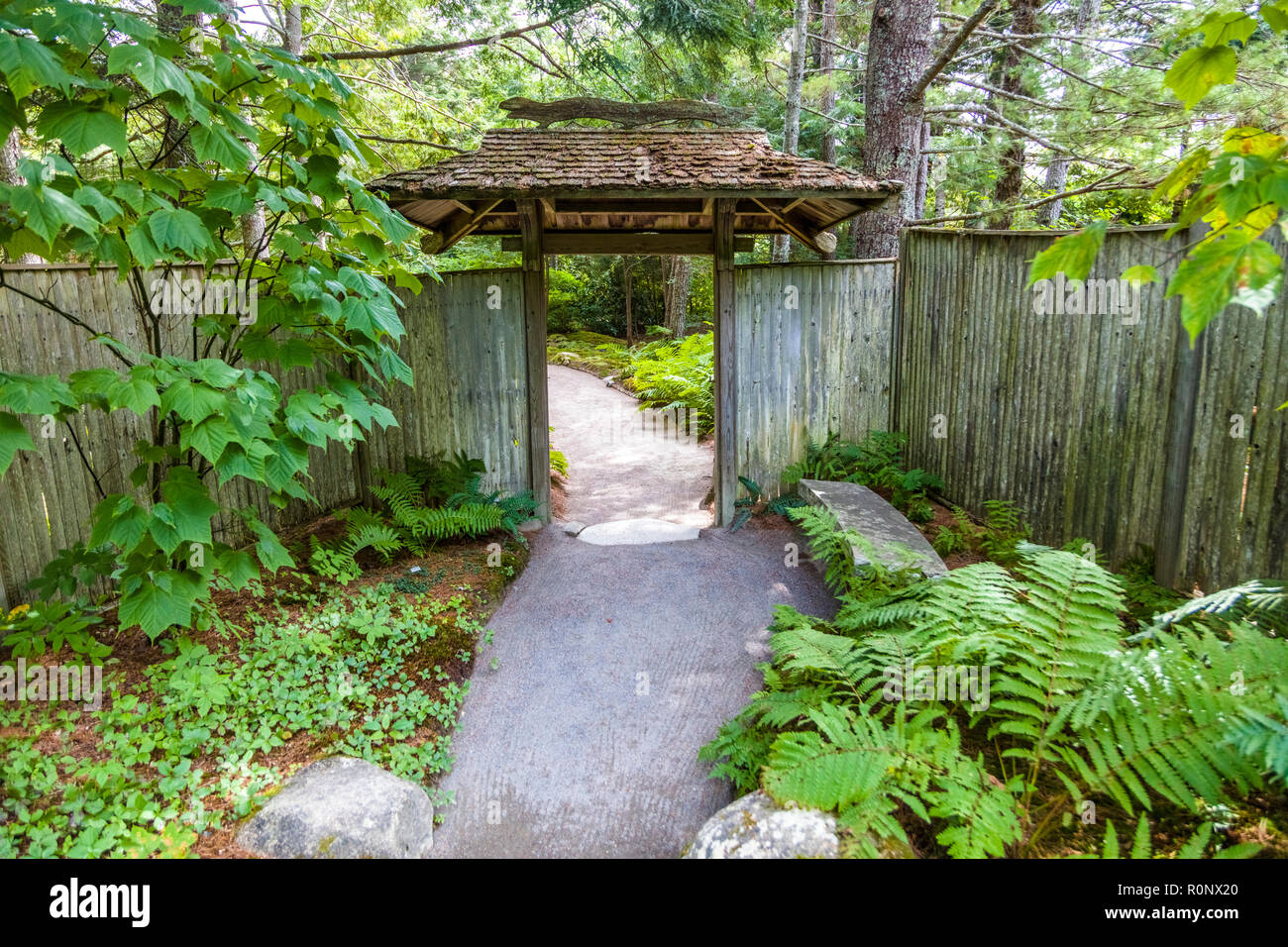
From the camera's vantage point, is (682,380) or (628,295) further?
(628,295)

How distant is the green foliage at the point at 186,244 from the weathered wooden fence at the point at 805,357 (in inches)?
145

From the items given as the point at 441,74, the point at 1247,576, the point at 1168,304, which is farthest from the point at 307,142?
the point at 441,74

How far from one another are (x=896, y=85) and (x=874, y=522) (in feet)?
16.6

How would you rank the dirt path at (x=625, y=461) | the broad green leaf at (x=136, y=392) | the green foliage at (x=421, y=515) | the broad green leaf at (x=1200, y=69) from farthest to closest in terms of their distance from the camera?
the dirt path at (x=625, y=461)
the green foliage at (x=421, y=515)
the broad green leaf at (x=136, y=392)
the broad green leaf at (x=1200, y=69)

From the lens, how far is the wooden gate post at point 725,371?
6930mm

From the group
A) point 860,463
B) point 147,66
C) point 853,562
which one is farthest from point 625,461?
point 147,66

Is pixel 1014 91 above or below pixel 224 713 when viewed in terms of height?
above

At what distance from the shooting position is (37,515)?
15.1 feet

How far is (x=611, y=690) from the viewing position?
455 cm

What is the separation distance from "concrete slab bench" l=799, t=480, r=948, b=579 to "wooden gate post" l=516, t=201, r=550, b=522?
8.17 ft

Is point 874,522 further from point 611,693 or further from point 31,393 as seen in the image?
point 31,393

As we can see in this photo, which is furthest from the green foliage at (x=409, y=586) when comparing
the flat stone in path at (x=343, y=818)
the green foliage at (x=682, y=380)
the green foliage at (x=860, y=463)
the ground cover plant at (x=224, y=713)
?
the green foliage at (x=682, y=380)

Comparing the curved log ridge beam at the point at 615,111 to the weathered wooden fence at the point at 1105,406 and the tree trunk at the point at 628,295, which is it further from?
the tree trunk at the point at 628,295

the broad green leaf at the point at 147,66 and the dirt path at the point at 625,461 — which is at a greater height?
the broad green leaf at the point at 147,66
